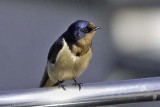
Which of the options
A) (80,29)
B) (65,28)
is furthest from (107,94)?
(65,28)

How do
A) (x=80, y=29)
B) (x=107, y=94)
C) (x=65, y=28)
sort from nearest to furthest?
(x=107, y=94) → (x=80, y=29) → (x=65, y=28)

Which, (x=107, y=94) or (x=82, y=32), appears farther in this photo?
(x=82, y=32)

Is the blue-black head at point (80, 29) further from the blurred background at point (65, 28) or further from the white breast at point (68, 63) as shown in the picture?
the blurred background at point (65, 28)

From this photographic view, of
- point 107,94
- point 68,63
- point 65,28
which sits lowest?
point 107,94

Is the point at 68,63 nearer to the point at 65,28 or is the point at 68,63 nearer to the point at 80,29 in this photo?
the point at 80,29

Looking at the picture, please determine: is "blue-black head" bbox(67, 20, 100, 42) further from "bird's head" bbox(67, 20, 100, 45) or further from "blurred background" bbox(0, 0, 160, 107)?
"blurred background" bbox(0, 0, 160, 107)

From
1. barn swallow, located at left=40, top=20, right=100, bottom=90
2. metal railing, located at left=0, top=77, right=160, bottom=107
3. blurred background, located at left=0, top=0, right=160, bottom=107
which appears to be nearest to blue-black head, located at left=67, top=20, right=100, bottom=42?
barn swallow, located at left=40, top=20, right=100, bottom=90

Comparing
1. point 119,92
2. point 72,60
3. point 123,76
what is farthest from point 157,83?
point 123,76
